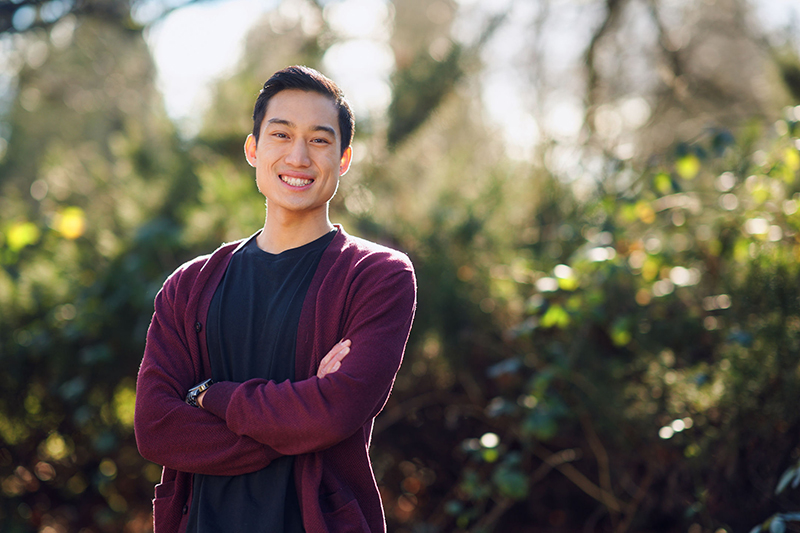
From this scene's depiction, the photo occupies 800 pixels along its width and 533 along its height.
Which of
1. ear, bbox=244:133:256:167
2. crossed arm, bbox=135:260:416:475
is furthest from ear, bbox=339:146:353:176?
crossed arm, bbox=135:260:416:475

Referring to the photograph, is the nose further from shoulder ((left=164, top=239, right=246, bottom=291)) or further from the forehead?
shoulder ((left=164, top=239, right=246, bottom=291))

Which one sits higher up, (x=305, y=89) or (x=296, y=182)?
(x=305, y=89)

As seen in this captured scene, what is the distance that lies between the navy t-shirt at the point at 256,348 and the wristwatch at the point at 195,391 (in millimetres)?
63

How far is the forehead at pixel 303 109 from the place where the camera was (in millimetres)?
1770

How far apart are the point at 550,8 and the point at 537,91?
1306mm

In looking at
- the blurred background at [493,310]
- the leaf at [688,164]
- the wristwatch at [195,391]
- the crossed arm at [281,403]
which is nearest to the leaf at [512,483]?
the blurred background at [493,310]

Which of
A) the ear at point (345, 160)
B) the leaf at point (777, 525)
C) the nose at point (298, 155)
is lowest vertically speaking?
the leaf at point (777, 525)

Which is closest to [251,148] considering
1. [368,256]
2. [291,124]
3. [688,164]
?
[291,124]

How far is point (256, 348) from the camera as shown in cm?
176

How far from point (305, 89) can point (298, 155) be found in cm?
19

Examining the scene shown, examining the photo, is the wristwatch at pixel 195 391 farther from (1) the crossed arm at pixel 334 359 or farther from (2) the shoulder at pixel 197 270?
(2) the shoulder at pixel 197 270

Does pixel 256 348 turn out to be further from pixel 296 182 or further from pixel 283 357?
pixel 296 182

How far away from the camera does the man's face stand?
177cm

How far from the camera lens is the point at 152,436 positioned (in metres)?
1.71
